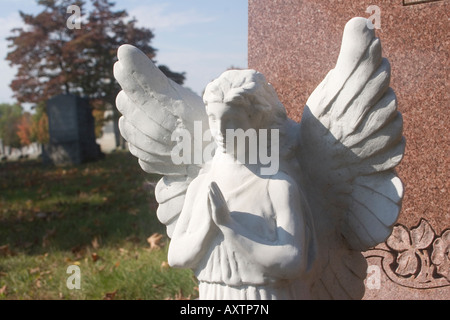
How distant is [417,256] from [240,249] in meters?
→ 1.84

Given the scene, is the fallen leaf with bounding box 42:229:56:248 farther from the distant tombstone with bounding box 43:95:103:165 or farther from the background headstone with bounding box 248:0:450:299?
the distant tombstone with bounding box 43:95:103:165

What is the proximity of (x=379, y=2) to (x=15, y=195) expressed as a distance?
655 cm

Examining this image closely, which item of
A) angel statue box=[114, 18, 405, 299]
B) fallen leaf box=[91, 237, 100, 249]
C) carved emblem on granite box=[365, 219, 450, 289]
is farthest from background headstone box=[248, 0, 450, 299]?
fallen leaf box=[91, 237, 100, 249]

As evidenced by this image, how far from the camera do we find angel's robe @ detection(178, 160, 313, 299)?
6.04 ft

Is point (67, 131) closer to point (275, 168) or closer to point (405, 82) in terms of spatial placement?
point (405, 82)

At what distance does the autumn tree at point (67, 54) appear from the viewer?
11.0 meters

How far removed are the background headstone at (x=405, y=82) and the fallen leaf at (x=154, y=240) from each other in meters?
2.31

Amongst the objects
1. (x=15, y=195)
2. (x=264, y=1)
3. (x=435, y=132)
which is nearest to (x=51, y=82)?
(x=15, y=195)

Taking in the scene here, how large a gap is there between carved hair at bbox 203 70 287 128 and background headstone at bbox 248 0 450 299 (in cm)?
133

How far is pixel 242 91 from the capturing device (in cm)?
180

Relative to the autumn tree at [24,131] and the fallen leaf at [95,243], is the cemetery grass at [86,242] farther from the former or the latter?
the autumn tree at [24,131]

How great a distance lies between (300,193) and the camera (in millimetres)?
1977

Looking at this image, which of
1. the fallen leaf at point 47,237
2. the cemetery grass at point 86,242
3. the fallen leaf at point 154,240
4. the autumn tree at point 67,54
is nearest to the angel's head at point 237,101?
the cemetery grass at point 86,242
